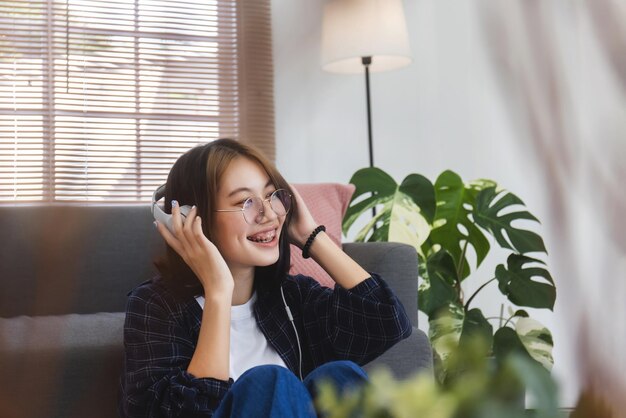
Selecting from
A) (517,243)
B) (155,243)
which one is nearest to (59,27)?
(155,243)

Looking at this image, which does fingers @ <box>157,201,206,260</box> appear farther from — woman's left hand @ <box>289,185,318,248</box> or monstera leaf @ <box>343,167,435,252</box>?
monstera leaf @ <box>343,167,435,252</box>

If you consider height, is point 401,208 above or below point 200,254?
above

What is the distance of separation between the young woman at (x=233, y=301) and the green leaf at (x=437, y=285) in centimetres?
70

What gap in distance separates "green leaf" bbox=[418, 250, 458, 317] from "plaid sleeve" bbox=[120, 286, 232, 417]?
0.91 metres

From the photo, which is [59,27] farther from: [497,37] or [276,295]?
[276,295]

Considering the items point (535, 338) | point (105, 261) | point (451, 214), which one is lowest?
point (535, 338)

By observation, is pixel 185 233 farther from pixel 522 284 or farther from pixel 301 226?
pixel 522 284

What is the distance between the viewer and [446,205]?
84.9 inches

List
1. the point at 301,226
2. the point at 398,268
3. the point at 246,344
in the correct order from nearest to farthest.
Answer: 1. the point at 246,344
2. the point at 301,226
3. the point at 398,268

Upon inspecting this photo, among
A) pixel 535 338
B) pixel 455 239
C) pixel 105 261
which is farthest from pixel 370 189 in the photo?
pixel 105 261

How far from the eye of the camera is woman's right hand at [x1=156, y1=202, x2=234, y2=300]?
1.13 metres

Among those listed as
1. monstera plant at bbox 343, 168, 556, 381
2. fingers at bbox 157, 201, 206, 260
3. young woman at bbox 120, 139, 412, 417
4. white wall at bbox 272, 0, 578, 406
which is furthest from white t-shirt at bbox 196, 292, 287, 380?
monstera plant at bbox 343, 168, 556, 381

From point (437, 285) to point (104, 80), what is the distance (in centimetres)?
177

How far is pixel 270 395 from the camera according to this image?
0.70 meters
